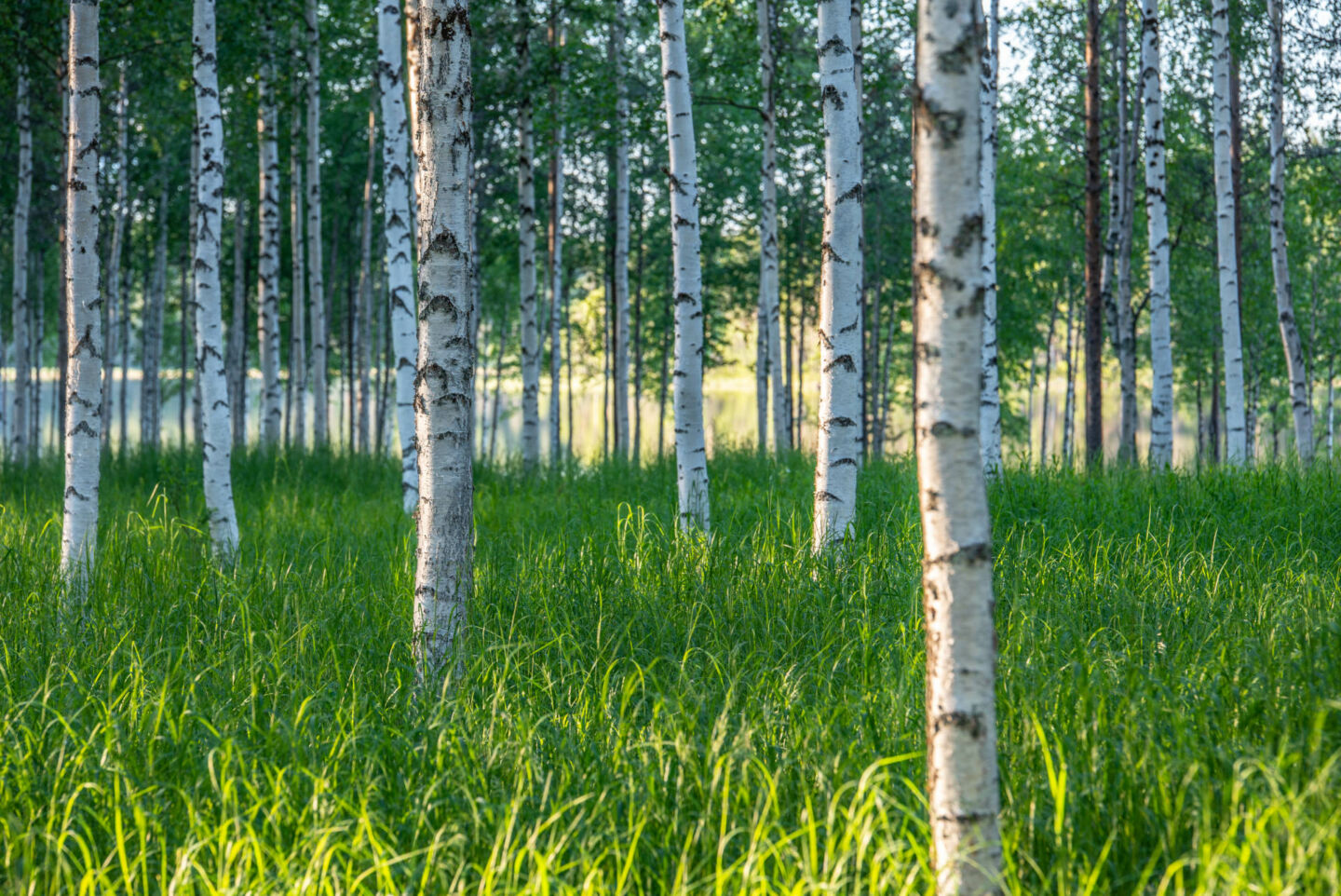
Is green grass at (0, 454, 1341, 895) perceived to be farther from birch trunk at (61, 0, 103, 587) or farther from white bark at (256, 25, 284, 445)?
white bark at (256, 25, 284, 445)

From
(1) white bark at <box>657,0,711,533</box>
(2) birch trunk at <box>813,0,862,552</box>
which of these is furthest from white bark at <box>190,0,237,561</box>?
(2) birch trunk at <box>813,0,862,552</box>

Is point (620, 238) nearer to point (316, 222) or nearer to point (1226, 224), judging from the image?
point (316, 222)

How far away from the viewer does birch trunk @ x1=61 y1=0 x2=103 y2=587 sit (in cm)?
571

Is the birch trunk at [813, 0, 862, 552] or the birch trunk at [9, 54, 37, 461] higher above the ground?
the birch trunk at [9, 54, 37, 461]

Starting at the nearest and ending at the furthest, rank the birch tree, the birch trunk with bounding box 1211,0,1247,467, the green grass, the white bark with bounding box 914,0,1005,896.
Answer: the white bark with bounding box 914,0,1005,896
the green grass
the birch trunk with bounding box 1211,0,1247,467
the birch tree

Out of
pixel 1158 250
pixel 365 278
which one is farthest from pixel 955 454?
pixel 365 278

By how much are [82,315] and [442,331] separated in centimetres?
312

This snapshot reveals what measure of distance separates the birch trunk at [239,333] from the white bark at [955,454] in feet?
67.5

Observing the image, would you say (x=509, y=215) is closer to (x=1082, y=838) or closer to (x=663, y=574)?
(x=663, y=574)

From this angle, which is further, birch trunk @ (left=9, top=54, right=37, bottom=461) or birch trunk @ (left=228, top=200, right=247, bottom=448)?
birch trunk @ (left=228, top=200, right=247, bottom=448)

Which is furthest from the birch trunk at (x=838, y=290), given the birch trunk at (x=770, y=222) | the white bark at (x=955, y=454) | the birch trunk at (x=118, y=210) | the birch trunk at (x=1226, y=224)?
the birch trunk at (x=118, y=210)

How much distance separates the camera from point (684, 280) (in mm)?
6508

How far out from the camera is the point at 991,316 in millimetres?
9477

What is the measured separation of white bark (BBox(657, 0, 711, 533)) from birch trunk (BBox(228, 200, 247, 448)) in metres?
16.5
